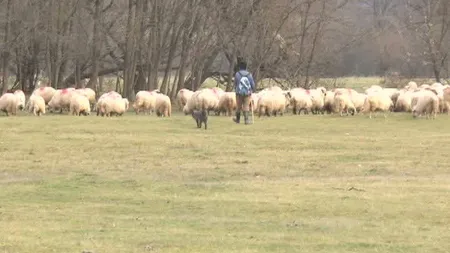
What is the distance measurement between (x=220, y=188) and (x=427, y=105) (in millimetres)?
19999

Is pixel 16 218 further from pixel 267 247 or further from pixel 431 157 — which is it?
pixel 431 157

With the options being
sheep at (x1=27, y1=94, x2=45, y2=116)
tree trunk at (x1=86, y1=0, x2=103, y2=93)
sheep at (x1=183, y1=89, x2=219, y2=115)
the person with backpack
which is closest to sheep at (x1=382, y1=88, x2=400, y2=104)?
sheep at (x1=183, y1=89, x2=219, y2=115)

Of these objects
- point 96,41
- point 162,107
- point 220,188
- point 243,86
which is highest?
point 96,41

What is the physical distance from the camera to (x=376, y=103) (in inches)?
1555

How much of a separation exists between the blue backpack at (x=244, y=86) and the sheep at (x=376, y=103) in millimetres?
8987

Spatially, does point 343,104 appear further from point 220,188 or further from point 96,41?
point 220,188

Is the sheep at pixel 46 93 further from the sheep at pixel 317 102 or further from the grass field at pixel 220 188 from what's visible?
the grass field at pixel 220 188

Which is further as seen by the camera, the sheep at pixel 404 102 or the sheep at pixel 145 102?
the sheep at pixel 404 102

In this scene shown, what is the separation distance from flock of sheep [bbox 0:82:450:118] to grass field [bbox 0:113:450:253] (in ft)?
21.1

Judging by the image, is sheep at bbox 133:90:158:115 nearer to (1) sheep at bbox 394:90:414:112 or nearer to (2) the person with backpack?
(2) the person with backpack

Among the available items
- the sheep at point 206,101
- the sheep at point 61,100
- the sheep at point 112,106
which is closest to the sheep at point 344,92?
the sheep at point 206,101

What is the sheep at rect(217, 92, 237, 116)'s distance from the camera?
39.0 metres

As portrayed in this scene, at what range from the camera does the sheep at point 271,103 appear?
127ft

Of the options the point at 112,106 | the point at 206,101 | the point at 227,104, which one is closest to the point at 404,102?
the point at 227,104
